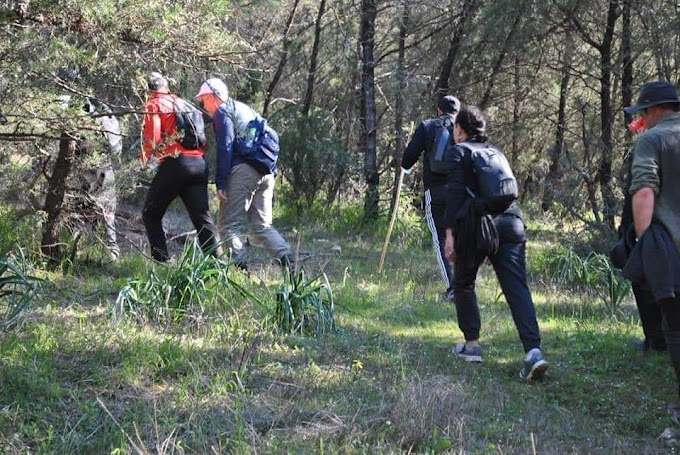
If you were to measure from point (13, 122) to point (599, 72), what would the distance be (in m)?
9.50

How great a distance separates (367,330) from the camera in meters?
6.44

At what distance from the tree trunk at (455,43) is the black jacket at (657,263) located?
28.2 feet

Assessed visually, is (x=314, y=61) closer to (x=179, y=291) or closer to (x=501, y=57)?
(x=501, y=57)

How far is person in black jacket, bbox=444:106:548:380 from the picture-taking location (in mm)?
5531

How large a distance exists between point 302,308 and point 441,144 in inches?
95.6

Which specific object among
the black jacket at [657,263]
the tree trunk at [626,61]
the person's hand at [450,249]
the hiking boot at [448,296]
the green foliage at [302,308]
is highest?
the tree trunk at [626,61]

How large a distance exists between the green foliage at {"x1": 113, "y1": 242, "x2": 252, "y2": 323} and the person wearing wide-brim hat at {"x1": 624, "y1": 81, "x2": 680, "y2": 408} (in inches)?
116

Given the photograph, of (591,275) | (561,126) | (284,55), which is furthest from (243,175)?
(284,55)

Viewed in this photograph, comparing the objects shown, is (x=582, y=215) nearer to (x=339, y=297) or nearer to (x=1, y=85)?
(x=339, y=297)

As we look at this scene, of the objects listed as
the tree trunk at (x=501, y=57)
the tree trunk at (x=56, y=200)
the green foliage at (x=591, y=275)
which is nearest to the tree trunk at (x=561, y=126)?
the tree trunk at (x=501, y=57)

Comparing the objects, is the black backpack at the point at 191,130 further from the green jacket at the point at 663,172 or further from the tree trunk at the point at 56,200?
the green jacket at the point at 663,172

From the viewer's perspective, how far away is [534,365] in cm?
545

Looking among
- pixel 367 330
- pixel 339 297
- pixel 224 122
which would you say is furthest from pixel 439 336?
pixel 224 122

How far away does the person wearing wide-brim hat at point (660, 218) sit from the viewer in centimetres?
451
